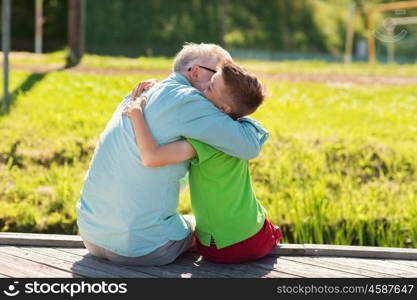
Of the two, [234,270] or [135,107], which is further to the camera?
[234,270]

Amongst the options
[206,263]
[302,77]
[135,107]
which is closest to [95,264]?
[206,263]

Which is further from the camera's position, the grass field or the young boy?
the grass field

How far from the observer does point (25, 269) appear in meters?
2.73

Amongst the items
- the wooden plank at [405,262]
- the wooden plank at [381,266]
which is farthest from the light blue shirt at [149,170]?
the wooden plank at [405,262]

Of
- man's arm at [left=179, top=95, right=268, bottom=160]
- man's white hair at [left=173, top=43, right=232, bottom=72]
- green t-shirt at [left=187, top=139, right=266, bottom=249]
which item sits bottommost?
green t-shirt at [left=187, top=139, right=266, bottom=249]

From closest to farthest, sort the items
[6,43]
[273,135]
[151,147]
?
[151,147] < [273,135] < [6,43]

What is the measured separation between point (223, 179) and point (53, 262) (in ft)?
2.69

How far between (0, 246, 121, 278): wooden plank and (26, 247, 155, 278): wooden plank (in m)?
0.01

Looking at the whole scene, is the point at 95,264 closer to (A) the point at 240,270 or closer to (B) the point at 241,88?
(A) the point at 240,270

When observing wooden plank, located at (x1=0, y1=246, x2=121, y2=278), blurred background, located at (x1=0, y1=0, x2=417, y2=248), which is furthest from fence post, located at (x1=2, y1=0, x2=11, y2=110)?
wooden plank, located at (x1=0, y1=246, x2=121, y2=278)

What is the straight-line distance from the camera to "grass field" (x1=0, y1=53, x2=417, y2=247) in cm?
386

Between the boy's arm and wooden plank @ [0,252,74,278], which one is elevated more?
the boy's arm

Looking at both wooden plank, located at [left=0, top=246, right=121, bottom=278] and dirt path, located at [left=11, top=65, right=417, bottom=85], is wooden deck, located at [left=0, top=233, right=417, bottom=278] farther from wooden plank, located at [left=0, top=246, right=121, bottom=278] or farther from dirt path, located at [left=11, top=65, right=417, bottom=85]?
dirt path, located at [left=11, top=65, right=417, bottom=85]

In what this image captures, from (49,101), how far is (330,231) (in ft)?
11.7
